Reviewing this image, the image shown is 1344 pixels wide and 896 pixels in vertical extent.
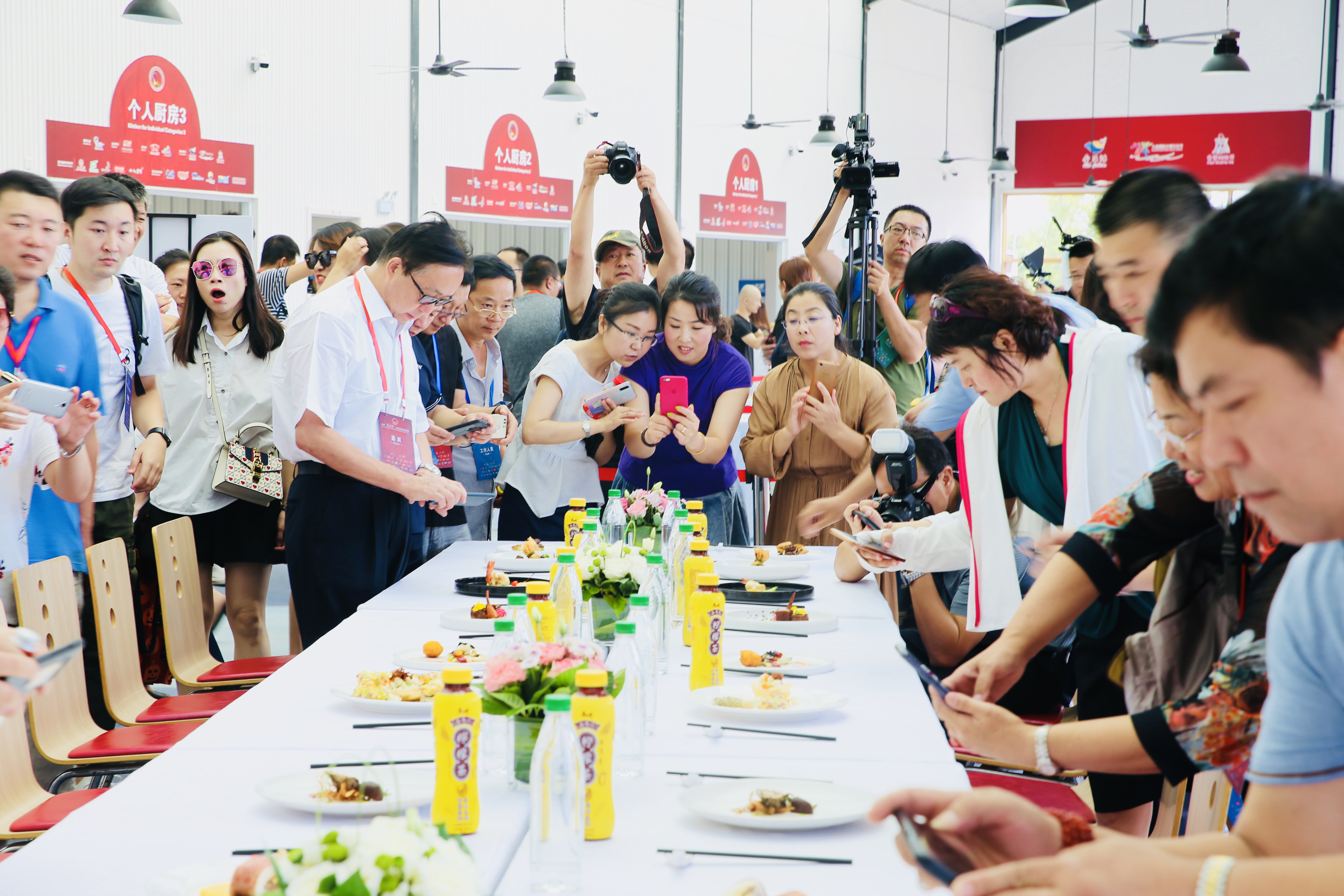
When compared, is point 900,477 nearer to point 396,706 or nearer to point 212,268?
point 396,706

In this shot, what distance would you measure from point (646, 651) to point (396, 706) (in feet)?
1.41

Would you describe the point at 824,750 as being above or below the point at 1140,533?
below

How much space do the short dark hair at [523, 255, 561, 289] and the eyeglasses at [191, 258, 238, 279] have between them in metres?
2.02

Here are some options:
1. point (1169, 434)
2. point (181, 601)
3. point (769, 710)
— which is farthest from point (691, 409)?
point (1169, 434)

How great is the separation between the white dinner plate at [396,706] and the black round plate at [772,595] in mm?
1051

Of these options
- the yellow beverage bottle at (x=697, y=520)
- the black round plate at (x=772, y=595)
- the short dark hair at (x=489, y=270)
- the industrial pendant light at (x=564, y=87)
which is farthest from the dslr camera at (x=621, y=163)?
the industrial pendant light at (x=564, y=87)

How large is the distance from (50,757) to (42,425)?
2.75 feet

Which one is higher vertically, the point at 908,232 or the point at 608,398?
the point at 908,232

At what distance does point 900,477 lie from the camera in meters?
3.01

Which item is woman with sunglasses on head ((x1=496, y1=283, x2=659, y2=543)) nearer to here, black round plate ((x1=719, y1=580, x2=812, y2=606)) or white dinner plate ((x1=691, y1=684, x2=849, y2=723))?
black round plate ((x1=719, y1=580, x2=812, y2=606))

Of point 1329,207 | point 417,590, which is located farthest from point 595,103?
point 1329,207

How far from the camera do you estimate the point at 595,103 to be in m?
10.7

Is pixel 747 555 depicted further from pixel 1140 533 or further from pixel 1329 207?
pixel 1329 207

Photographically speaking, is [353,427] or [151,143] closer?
[353,427]
